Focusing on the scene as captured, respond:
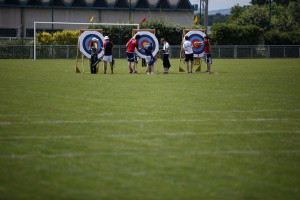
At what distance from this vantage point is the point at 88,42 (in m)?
34.9

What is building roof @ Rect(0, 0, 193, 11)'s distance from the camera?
2803 inches

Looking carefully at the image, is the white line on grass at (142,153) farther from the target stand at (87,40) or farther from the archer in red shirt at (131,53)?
the target stand at (87,40)

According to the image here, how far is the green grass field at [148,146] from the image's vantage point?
7.64 m

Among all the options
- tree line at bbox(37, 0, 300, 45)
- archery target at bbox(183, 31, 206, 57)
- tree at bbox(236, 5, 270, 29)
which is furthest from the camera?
tree at bbox(236, 5, 270, 29)

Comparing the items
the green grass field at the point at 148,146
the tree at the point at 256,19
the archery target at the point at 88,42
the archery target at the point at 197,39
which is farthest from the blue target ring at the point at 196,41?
the tree at the point at 256,19

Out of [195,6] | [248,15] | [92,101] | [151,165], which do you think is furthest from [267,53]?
[151,165]

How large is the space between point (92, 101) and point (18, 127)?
18.1ft

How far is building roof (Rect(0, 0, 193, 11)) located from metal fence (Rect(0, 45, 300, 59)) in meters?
12.5

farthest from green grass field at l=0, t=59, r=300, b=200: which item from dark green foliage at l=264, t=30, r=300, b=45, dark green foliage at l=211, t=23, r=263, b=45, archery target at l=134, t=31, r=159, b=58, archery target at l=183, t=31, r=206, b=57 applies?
dark green foliage at l=264, t=30, r=300, b=45

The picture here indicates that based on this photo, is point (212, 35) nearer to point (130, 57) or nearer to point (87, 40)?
point (87, 40)

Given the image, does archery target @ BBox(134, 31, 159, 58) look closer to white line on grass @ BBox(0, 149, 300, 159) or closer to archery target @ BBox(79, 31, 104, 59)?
archery target @ BBox(79, 31, 104, 59)

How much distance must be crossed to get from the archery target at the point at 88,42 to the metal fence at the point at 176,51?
17.5 meters

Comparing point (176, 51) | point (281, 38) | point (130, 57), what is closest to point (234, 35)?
point (281, 38)

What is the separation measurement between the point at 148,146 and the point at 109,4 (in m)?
66.9
